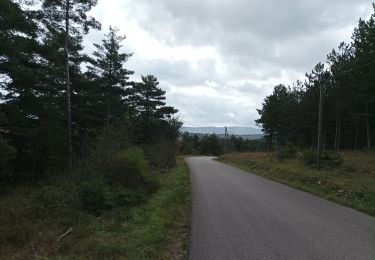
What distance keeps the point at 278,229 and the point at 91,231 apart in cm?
423

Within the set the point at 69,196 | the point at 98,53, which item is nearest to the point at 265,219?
the point at 69,196

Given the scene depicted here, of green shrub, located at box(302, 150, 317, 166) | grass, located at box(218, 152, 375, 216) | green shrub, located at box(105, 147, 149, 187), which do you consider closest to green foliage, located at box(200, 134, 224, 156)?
green shrub, located at box(302, 150, 317, 166)

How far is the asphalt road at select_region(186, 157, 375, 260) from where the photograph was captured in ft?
23.4

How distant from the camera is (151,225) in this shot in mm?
9453

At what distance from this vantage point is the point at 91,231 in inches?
351

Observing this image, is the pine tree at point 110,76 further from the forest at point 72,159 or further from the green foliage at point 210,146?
the green foliage at point 210,146

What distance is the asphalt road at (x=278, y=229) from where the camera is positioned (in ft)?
23.4

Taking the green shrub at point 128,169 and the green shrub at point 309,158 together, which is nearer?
the green shrub at point 128,169

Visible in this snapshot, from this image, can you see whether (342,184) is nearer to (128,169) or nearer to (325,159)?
(128,169)

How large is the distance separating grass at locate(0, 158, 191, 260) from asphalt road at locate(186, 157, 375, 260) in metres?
0.57

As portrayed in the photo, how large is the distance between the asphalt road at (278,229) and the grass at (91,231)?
0.57 metres

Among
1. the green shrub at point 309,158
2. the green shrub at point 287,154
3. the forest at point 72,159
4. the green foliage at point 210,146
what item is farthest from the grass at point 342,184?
the green foliage at point 210,146

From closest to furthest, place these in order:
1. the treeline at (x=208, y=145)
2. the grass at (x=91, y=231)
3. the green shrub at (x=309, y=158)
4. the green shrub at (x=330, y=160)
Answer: the grass at (x=91, y=231) → the green shrub at (x=330, y=160) → the green shrub at (x=309, y=158) → the treeline at (x=208, y=145)

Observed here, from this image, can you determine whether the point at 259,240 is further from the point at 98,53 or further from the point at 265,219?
the point at 98,53
